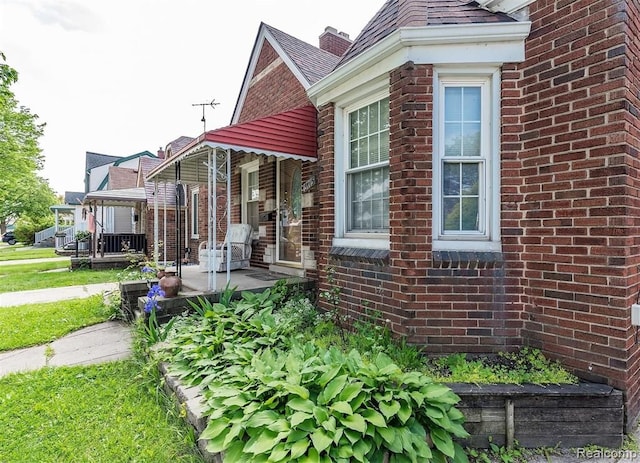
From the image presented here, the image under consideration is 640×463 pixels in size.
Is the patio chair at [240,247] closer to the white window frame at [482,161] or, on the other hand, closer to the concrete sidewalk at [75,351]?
the concrete sidewalk at [75,351]

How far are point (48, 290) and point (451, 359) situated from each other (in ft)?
34.8

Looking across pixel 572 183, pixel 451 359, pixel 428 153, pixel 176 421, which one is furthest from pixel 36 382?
pixel 572 183

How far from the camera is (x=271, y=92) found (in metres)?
8.29

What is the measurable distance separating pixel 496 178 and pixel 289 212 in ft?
14.6

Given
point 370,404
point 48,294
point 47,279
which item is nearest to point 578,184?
point 370,404

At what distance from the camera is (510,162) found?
358cm

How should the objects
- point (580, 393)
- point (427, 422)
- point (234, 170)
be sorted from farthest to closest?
point (234, 170), point (580, 393), point (427, 422)

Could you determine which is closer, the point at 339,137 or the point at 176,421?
the point at 176,421

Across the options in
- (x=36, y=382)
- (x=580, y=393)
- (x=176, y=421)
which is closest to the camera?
(x=580, y=393)

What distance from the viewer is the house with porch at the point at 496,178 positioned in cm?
298

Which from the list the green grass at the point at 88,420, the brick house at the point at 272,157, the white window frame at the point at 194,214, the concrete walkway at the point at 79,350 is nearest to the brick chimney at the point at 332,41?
the brick house at the point at 272,157

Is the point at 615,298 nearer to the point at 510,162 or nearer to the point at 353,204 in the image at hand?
the point at 510,162

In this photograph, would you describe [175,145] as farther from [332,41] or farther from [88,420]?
[88,420]

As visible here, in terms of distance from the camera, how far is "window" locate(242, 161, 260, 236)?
838cm
